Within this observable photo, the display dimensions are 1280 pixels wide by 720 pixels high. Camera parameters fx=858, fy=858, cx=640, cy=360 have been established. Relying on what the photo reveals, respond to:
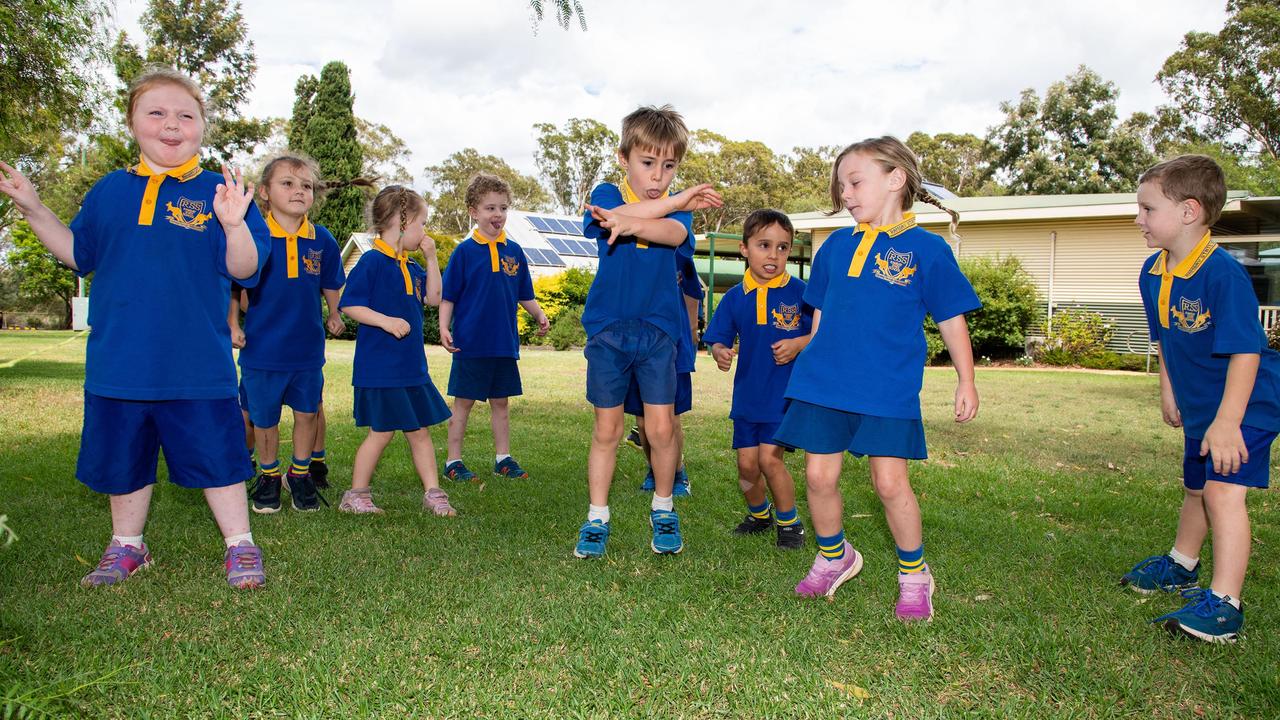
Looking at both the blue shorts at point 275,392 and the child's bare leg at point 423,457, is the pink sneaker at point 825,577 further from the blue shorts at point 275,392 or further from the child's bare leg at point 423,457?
the blue shorts at point 275,392

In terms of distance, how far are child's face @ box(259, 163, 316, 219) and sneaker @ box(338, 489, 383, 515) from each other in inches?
62.2

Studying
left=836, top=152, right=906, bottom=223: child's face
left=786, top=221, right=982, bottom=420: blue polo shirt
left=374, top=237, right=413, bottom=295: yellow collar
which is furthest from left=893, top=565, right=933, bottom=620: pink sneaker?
left=374, top=237, right=413, bottom=295: yellow collar

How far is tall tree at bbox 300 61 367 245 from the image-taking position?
101ft

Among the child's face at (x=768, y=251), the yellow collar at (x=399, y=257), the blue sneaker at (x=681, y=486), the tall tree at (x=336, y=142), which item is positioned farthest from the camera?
the tall tree at (x=336, y=142)

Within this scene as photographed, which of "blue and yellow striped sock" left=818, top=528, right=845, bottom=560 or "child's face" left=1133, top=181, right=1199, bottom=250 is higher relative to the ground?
"child's face" left=1133, top=181, right=1199, bottom=250

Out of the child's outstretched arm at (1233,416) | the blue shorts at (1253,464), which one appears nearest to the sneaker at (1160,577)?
the blue shorts at (1253,464)

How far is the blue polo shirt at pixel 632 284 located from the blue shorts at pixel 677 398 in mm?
349

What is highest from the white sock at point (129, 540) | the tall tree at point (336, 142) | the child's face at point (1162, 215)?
the tall tree at point (336, 142)

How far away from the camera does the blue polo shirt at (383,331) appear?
4.64 m

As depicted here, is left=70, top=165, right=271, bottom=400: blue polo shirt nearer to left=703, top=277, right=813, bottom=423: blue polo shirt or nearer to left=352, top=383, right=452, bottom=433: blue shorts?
left=352, top=383, right=452, bottom=433: blue shorts

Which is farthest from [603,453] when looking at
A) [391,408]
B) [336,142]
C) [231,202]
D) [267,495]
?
[336,142]

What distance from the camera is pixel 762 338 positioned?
417 centimetres

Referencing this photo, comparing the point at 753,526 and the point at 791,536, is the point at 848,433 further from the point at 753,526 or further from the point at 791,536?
the point at 753,526

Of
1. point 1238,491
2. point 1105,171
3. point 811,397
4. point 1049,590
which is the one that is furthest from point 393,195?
point 1105,171
